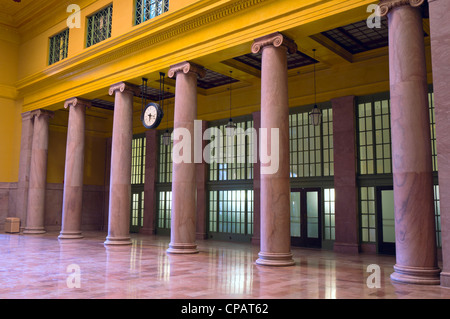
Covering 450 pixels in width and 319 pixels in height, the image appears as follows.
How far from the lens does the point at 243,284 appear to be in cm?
935

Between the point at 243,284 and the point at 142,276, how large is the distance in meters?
2.58

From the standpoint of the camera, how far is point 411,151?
9797mm

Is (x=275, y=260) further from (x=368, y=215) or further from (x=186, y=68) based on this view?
(x=186, y=68)

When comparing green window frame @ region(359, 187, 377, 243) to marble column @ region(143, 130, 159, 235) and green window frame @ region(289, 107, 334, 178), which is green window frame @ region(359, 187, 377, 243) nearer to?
green window frame @ region(289, 107, 334, 178)

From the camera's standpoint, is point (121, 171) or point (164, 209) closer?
point (121, 171)

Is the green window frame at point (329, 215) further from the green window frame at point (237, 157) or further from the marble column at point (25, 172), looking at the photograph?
the marble column at point (25, 172)

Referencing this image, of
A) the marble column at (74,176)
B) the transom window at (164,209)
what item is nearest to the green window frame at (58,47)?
the marble column at (74,176)

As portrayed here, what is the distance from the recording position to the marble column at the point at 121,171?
58.1ft

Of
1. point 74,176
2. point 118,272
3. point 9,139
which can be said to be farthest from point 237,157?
point 9,139

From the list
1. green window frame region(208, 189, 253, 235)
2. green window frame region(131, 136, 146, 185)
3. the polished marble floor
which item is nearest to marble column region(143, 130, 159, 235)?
green window frame region(131, 136, 146, 185)

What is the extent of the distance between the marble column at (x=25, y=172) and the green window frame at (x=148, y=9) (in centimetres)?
1017

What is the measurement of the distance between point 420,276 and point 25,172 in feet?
70.4

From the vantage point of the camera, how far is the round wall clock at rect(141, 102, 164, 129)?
15.9 meters

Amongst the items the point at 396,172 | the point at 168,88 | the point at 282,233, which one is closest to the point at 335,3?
the point at 396,172
